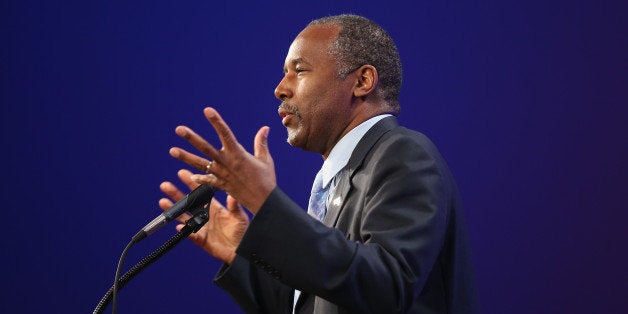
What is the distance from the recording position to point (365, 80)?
5.85ft

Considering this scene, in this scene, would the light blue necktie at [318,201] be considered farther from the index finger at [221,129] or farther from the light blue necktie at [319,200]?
the index finger at [221,129]

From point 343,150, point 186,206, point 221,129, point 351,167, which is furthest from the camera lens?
point 343,150

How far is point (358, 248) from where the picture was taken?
3.95 feet

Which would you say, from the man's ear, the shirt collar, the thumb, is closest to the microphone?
the thumb

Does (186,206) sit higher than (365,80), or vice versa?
(365,80)

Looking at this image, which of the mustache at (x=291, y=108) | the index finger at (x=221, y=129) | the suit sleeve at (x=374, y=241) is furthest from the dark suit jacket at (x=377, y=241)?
the mustache at (x=291, y=108)

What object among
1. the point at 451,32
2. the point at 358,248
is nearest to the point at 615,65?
the point at 451,32

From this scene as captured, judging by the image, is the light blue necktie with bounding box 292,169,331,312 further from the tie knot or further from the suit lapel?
the suit lapel

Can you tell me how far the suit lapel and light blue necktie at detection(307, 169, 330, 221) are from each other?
11 centimetres

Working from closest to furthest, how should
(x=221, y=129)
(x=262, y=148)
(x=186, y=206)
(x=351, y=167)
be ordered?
(x=221, y=129)
(x=262, y=148)
(x=186, y=206)
(x=351, y=167)

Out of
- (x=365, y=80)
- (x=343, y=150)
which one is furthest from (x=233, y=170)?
(x=365, y=80)

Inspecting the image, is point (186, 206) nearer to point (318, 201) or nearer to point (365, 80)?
point (318, 201)

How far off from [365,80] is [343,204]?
41cm

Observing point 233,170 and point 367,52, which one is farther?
point 367,52
